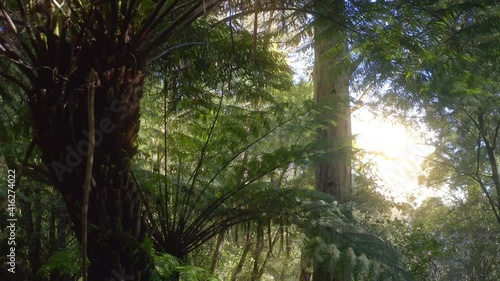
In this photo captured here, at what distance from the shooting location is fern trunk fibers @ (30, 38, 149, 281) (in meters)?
1.77

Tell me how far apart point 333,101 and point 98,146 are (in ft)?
6.55

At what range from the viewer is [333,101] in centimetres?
339

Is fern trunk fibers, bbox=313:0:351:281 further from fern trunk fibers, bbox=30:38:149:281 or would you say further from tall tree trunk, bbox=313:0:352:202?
fern trunk fibers, bbox=30:38:149:281

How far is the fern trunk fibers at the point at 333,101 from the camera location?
2.53 meters

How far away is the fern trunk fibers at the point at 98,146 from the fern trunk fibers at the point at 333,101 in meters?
1.05

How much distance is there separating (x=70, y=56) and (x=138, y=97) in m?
0.31

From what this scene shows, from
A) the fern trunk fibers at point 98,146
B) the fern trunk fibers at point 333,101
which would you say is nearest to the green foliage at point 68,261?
the fern trunk fibers at point 98,146

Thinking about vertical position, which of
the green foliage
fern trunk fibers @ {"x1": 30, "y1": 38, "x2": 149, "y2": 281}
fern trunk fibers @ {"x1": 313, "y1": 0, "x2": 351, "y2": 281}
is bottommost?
the green foliage

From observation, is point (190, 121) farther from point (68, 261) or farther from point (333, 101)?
point (68, 261)

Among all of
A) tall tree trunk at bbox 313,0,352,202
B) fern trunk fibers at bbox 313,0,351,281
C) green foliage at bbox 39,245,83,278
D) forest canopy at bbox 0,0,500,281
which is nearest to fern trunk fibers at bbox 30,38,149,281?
forest canopy at bbox 0,0,500,281

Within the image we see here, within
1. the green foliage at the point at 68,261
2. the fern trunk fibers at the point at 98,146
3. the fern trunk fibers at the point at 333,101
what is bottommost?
the green foliage at the point at 68,261

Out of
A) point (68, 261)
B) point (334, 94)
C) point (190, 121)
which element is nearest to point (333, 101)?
point (334, 94)

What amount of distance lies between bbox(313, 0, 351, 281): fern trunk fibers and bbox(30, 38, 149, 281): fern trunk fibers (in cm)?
105

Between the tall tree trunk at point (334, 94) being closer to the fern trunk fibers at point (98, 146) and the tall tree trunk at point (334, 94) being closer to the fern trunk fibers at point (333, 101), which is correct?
the fern trunk fibers at point (333, 101)
